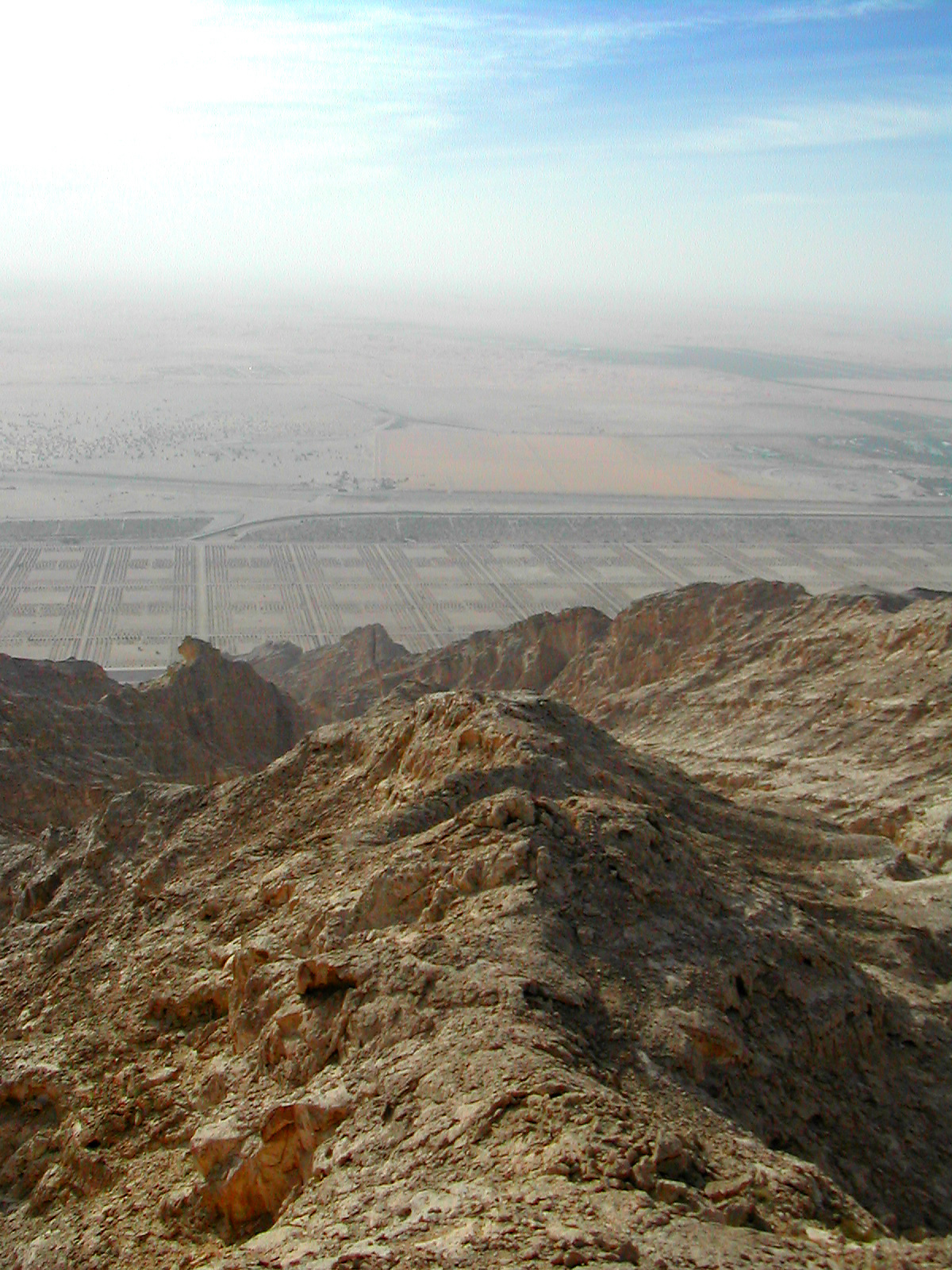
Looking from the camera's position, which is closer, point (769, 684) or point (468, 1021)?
point (468, 1021)

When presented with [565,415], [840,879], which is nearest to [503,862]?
[840,879]

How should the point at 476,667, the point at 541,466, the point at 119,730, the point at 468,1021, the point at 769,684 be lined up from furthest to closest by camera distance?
the point at 541,466, the point at 476,667, the point at 769,684, the point at 119,730, the point at 468,1021

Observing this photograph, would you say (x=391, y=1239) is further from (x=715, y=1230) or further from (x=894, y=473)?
(x=894, y=473)

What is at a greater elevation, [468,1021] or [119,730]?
[468,1021]

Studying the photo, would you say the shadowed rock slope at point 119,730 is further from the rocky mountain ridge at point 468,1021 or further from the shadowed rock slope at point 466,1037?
the shadowed rock slope at point 466,1037

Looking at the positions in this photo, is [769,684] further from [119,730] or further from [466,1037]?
[466,1037]

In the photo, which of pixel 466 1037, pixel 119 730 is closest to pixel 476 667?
pixel 119 730

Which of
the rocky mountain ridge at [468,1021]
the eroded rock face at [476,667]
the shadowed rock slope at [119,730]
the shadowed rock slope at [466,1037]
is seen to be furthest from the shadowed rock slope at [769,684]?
the shadowed rock slope at [466,1037]
